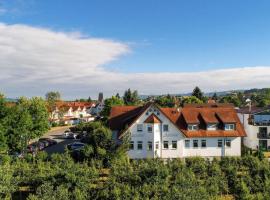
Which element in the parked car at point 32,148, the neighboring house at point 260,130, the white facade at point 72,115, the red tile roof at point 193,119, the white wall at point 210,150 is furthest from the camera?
the white facade at point 72,115

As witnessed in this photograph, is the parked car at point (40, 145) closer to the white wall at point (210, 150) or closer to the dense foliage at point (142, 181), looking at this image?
the dense foliage at point (142, 181)

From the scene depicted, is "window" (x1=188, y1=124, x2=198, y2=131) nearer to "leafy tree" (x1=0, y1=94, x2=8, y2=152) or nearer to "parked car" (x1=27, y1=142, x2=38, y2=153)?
"leafy tree" (x1=0, y1=94, x2=8, y2=152)

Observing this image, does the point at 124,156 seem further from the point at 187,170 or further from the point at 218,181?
the point at 218,181

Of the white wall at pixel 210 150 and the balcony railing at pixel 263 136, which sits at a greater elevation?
the balcony railing at pixel 263 136

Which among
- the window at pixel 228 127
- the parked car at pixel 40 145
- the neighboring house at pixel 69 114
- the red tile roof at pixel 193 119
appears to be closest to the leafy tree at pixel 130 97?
the neighboring house at pixel 69 114

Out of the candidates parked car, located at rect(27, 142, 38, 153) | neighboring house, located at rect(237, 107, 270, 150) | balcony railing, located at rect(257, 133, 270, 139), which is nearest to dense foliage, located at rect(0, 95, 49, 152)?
parked car, located at rect(27, 142, 38, 153)

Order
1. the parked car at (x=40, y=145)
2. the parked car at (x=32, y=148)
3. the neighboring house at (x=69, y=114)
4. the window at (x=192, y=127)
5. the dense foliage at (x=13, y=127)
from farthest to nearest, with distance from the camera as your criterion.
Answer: the neighboring house at (x=69, y=114) < the parked car at (x=40, y=145) < the parked car at (x=32, y=148) < the window at (x=192, y=127) < the dense foliage at (x=13, y=127)

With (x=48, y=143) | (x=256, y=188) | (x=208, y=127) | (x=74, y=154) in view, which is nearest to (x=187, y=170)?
(x=256, y=188)

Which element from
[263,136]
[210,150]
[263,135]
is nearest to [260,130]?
[263,135]
